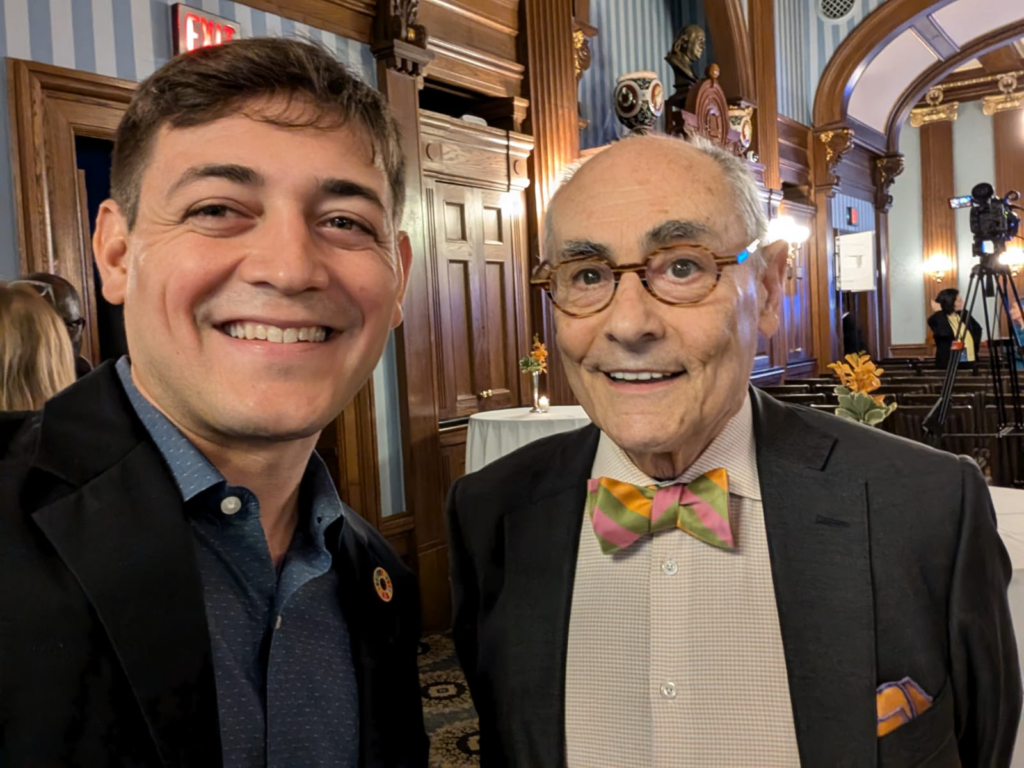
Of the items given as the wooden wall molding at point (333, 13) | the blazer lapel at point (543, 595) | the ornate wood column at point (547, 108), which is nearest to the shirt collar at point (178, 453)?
the blazer lapel at point (543, 595)

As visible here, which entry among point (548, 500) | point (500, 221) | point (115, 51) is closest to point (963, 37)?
point (500, 221)

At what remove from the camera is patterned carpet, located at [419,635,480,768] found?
10.3ft

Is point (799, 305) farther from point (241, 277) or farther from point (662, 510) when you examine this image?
point (241, 277)

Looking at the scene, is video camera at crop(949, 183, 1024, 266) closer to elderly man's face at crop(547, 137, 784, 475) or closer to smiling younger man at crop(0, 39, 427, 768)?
elderly man's face at crop(547, 137, 784, 475)

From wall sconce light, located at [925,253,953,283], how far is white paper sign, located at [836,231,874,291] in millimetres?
5881

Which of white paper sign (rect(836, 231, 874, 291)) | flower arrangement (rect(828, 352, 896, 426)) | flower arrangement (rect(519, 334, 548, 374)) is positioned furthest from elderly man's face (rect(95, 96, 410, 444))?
white paper sign (rect(836, 231, 874, 291))

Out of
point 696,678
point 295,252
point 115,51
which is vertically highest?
point 115,51

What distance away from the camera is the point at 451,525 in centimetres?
149

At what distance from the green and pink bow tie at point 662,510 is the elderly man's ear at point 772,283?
29 centimetres

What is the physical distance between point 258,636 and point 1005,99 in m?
17.5

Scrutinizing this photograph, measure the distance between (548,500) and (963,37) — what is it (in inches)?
449

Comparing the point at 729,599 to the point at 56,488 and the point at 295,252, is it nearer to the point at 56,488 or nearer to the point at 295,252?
the point at 295,252

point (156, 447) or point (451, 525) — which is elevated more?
point (156, 447)

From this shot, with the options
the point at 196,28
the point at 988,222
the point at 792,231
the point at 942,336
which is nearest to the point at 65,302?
the point at 196,28
